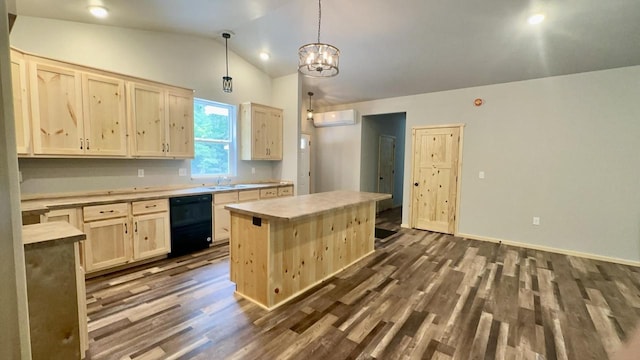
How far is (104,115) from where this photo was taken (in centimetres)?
323

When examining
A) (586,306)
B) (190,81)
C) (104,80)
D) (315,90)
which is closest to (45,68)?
(104,80)

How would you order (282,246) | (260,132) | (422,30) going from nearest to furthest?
(282,246)
(422,30)
(260,132)

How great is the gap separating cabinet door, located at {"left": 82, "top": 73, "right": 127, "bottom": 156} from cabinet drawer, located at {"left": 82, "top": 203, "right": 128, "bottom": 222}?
67cm

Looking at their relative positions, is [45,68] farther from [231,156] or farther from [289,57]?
[289,57]

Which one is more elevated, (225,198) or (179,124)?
(179,124)

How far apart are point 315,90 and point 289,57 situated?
1343mm

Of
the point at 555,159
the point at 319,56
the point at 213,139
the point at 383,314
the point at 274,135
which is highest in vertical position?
the point at 319,56

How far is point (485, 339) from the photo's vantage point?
2127 millimetres

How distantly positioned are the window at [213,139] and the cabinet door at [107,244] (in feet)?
4.88

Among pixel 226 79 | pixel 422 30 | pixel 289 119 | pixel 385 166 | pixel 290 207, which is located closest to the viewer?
pixel 290 207

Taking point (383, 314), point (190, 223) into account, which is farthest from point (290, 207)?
point (190, 223)

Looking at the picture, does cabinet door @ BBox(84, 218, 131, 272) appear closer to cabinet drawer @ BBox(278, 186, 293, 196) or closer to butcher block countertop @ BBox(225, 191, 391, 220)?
butcher block countertop @ BBox(225, 191, 391, 220)

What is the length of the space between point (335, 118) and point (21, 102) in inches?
203

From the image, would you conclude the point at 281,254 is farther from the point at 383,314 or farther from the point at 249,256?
the point at 383,314
